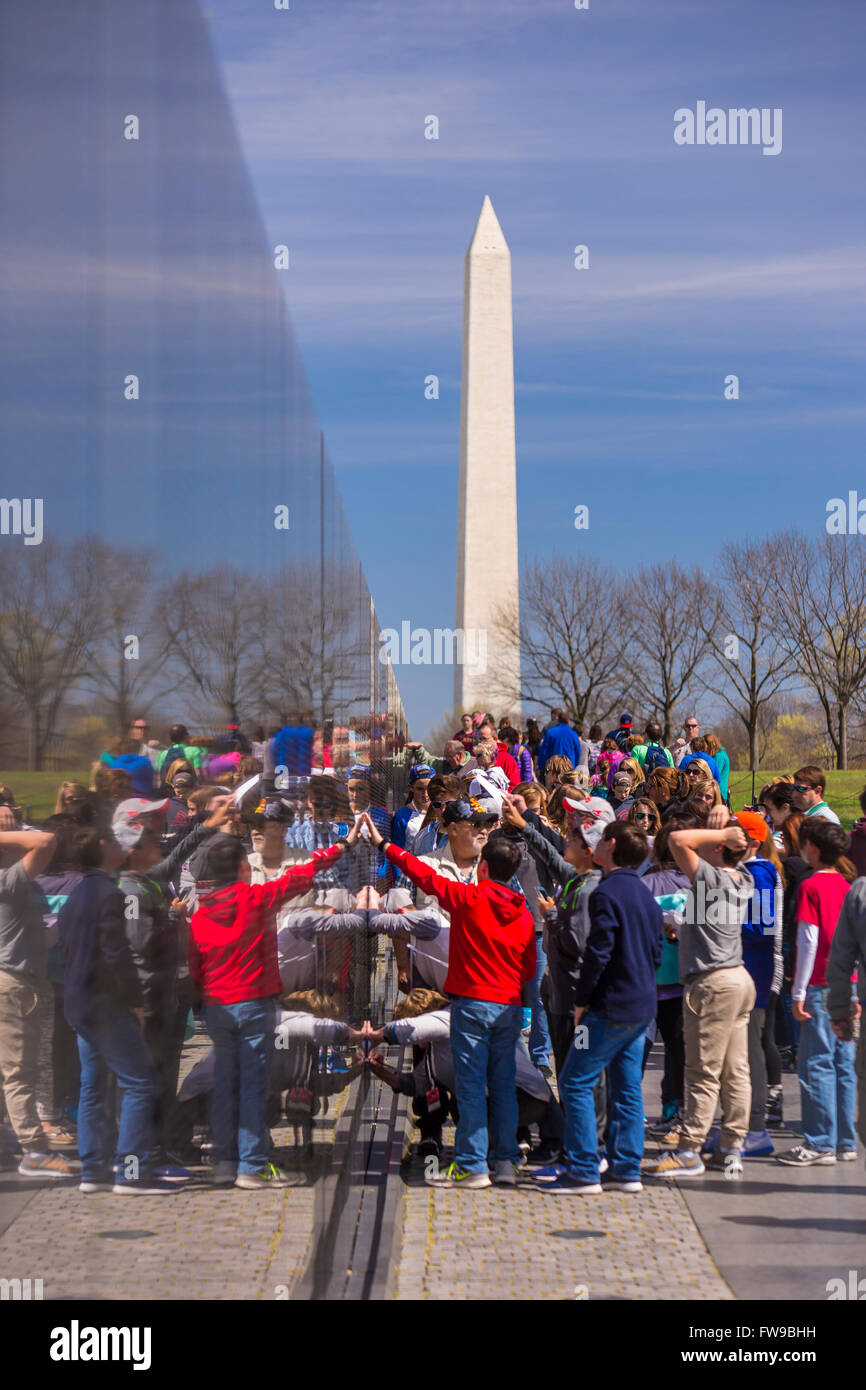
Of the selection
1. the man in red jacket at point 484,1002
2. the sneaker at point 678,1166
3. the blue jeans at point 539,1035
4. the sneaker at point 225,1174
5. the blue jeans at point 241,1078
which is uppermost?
the blue jeans at point 241,1078

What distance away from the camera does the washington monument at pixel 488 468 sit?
44.8 m

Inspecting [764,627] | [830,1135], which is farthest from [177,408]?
[764,627]

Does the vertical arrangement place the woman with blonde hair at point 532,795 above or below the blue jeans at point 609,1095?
above

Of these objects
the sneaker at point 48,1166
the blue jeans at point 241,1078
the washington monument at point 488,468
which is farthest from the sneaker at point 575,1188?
the washington monument at point 488,468

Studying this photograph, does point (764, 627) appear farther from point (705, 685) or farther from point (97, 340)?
point (97, 340)

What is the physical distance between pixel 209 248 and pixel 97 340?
104 centimetres

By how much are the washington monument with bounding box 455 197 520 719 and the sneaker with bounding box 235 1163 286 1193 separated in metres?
43.1

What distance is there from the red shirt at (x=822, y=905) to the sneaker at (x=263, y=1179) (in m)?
4.94

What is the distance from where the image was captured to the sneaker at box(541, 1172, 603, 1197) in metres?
6.99

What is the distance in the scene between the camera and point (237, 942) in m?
2.92

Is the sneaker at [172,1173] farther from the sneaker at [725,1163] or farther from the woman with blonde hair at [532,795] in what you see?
the woman with blonde hair at [532,795]

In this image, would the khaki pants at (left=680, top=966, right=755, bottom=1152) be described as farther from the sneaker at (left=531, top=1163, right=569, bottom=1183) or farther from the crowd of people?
the sneaker at (left=531, top=1163, right=569, bottom=1183)

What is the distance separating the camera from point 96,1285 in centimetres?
186

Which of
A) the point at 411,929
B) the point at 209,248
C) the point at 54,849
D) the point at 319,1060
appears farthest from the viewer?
the point at 411,929
